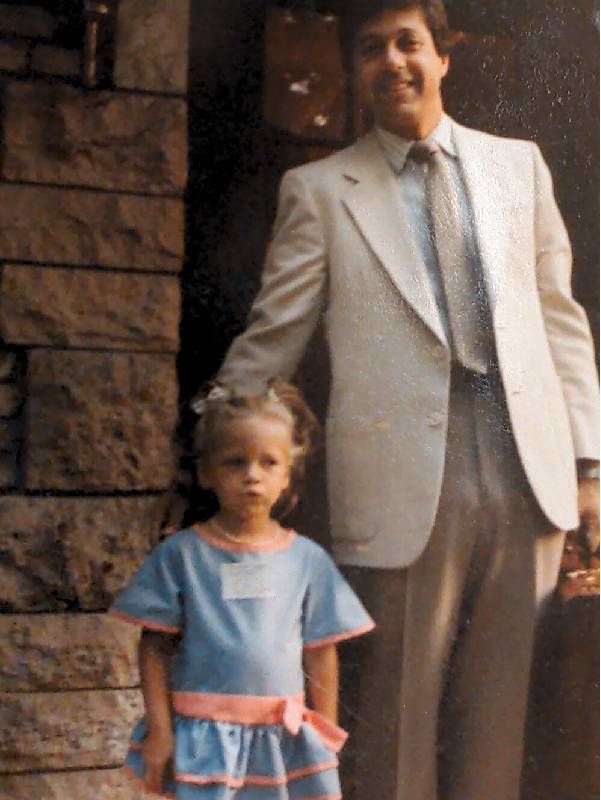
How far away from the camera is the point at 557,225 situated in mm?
2180

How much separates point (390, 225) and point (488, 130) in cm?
28

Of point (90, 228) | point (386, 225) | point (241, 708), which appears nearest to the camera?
point (241, 708)

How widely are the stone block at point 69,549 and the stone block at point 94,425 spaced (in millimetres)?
34

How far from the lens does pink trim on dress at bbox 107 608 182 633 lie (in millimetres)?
1888

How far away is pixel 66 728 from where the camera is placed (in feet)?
6.29

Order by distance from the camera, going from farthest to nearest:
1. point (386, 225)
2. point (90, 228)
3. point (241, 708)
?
point (386, 225), point (90, 228), point (241, 708)

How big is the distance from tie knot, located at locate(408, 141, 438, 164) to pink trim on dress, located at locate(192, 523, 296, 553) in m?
0.74

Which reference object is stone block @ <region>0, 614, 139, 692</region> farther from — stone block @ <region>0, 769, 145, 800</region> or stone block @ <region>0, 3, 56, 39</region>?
stone block @ <region>0, 3, 56, 39</region>

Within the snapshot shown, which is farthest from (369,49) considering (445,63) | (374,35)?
(445,63)

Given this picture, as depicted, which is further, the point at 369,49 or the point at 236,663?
the point at 369,49

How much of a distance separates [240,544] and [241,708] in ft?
0.86

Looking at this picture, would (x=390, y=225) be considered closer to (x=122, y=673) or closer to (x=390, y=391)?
(x=390, y=391)

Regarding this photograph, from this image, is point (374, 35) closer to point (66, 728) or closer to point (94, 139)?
point (94, 139)

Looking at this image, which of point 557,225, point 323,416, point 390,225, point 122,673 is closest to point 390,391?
point 323,416
